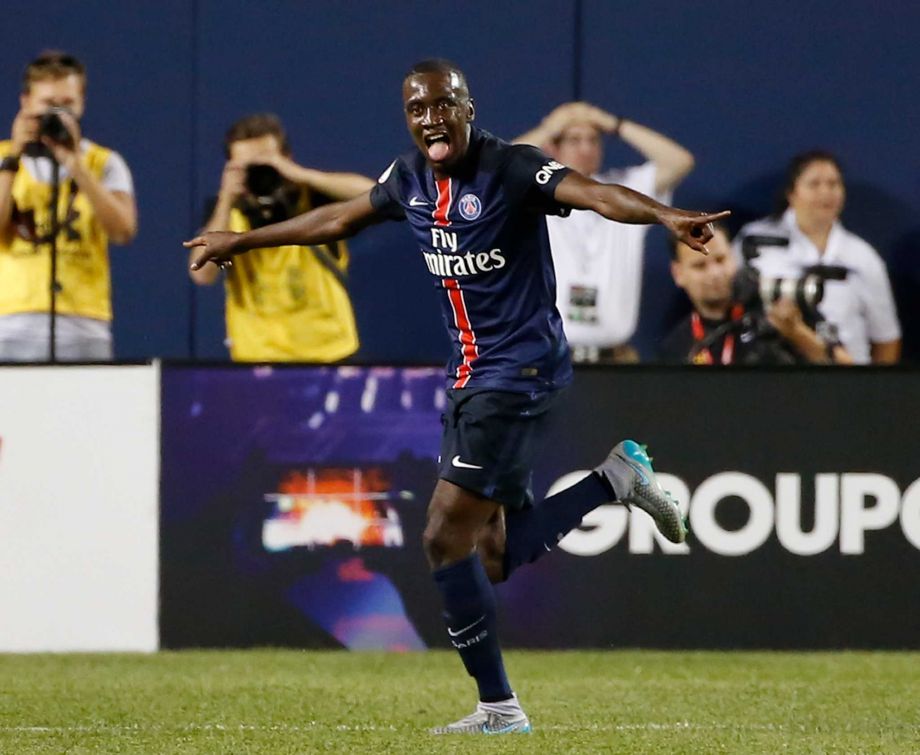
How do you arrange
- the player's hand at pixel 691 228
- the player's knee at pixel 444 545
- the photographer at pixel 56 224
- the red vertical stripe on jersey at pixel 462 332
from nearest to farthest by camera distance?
the player's hand at pixel 691 228 < the player's knee at pixel 444 545 < the red vertical stripe on jersey at pixel 462 332 < the photographer at pixel 56 224

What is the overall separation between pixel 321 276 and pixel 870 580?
2.70 metres

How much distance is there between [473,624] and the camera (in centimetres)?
542

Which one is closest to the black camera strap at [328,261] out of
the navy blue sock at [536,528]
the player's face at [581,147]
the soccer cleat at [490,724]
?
the player's face at [581,147]

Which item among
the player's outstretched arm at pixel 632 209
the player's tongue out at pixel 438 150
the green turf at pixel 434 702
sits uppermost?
the player's tongue out at pixel 438 150

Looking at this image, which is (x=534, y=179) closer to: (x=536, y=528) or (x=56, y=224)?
(x=536, y=528)

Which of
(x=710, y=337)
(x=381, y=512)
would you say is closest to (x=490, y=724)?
(x=381, y=512)

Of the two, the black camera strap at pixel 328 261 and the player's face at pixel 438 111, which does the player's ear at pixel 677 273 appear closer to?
the black camera strap at pixel 328 261

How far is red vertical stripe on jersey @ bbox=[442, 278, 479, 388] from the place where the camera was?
560 cm

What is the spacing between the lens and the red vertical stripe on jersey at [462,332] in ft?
18.4

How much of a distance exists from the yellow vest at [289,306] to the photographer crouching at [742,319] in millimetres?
1437

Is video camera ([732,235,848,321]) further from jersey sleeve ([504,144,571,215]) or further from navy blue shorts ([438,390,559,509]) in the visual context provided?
jersey sleeve ([504,144,571,215])

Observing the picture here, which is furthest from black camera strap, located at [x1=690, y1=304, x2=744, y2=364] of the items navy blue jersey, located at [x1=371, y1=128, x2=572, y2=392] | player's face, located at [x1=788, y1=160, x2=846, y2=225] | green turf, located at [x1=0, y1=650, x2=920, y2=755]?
navy blue jersey, located at [x1=371, y1=128, x2=572, y2=392]

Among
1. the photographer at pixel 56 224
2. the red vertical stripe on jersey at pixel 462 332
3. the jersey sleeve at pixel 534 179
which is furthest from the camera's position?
the photographer at pixel 56 224

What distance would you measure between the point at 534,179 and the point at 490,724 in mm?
1546
